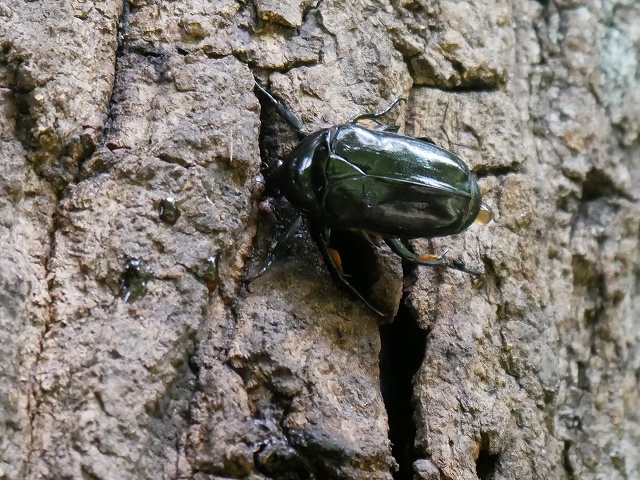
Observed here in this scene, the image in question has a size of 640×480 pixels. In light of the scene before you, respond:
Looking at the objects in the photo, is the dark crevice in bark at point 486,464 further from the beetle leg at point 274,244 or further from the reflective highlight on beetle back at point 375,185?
the beetle leg at point 274,244

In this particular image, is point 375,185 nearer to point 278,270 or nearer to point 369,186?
point 369,186

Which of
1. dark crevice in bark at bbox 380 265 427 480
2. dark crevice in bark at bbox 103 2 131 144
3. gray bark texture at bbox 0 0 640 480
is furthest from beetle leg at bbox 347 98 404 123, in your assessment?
dark crevice in bark at bbox 103 2 131 144

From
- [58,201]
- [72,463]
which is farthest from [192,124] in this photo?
[72,463]

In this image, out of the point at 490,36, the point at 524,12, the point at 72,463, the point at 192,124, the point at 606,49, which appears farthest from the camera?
the point at 606,49

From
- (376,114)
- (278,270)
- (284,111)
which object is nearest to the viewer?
(278,270)

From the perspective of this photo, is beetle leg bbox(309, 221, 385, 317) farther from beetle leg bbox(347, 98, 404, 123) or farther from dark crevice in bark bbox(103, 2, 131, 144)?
dark crevice in bark bbox(103, 2, 131, 144)

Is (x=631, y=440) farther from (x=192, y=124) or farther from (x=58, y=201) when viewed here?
(x=58, y=201)

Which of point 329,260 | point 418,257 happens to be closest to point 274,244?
point 329,260
